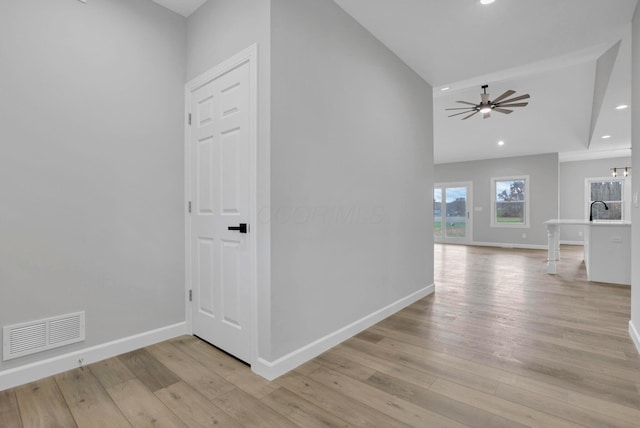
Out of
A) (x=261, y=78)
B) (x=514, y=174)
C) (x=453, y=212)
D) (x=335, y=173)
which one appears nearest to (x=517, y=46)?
(x=335, y=173)

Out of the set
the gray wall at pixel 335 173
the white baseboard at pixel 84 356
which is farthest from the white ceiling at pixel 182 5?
the white baseboard at pixel 84 356

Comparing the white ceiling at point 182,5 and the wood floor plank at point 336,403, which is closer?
the wood floor plank at point 336,403

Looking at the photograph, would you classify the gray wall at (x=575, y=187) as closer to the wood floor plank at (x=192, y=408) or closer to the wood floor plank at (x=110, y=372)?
the wood floor plank at (x=192, y=408)

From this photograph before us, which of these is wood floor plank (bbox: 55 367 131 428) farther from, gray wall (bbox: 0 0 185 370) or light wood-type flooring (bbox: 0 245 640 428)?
gray wall (bbox: 0 0 185 370)

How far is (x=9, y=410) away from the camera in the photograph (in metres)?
1.66

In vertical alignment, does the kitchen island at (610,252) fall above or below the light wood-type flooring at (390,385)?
above

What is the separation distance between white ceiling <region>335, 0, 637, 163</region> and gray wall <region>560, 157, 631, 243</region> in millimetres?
4559

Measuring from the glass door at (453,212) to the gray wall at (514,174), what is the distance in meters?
0.20

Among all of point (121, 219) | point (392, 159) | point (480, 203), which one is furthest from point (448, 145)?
point (121, 219)

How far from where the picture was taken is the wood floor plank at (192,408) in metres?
1.56

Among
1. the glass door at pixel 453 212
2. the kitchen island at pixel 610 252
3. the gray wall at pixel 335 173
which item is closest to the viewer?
the gray wall at pixel 335 173

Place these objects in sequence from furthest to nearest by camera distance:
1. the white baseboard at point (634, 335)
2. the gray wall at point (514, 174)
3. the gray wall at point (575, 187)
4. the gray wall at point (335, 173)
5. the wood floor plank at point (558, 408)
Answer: the gray wall at point (575, 187) < the gray wall at point (514, 174) < the white baseboard at point (634, 335) < the gray wall at point (335, 173) < the wood floor plank at point (558, 408)

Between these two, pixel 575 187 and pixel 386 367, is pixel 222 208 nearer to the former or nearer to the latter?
pixel 386 367

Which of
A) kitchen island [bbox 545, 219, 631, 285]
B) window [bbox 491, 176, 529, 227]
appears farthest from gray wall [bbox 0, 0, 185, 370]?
window [bbox 491, 176, 529, 227]
